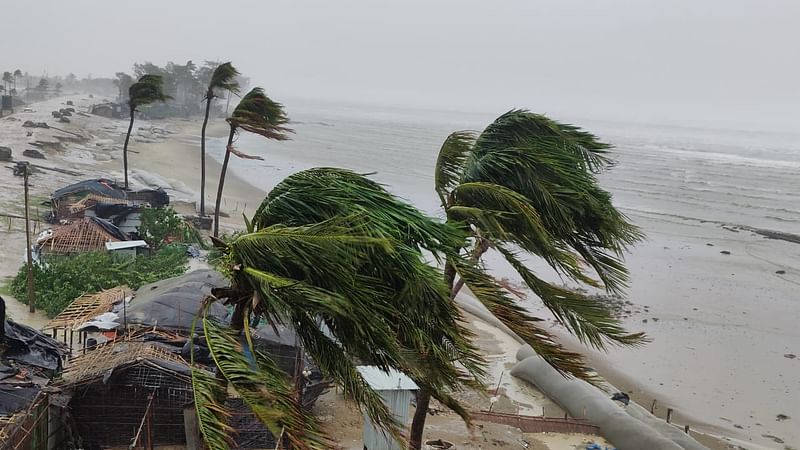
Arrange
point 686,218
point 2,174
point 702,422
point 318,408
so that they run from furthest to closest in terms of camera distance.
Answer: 1. point 686,218
2. point 2,174
3. point 702,422
4. point 318,408

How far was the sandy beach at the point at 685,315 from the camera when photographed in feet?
46.1

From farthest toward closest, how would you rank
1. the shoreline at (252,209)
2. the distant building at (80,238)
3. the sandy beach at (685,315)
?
the distant building at (80,238)
the sandy beach at (685,315)
the shoreline at (252,209)

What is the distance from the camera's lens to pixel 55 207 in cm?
2094

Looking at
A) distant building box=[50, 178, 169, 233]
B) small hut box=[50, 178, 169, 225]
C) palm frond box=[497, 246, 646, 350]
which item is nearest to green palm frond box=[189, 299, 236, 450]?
palm frond box=[497, 246, 646, 350]

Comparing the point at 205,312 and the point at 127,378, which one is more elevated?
the point at 205,312

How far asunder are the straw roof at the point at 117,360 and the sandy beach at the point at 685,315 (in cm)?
443

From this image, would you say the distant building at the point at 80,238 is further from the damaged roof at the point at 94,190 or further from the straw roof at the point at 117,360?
the straw roof at the point at 117,360

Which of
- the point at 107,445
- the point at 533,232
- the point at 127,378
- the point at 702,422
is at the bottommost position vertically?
the point at 702,422

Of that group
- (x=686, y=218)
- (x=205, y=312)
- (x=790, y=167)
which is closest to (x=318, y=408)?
(x=205, y=312)

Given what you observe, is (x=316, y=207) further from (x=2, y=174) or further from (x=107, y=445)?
(x=2, y=174)

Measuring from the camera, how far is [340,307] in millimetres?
3586

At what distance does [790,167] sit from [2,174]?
234 ft

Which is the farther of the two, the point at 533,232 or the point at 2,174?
the point at 2,174

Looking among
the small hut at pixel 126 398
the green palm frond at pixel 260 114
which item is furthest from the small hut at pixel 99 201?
the small hut at pixel 126 398
